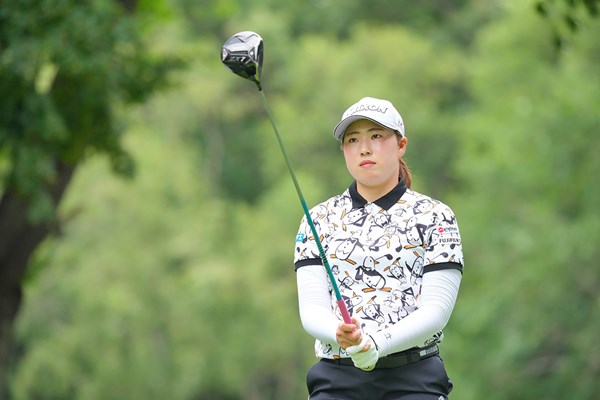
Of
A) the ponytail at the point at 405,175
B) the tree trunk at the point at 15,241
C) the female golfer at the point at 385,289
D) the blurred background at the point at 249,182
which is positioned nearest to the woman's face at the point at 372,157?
the female golfer at the point at 385,289

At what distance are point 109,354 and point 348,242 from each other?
26.7m

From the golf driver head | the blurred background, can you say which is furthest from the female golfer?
the blurred background

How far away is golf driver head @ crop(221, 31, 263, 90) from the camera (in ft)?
13.6

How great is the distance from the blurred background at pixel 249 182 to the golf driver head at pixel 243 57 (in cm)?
552

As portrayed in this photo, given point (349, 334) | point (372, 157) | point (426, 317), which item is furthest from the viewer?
point (372, 157)

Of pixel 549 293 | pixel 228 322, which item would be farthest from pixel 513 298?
pixel 228 322

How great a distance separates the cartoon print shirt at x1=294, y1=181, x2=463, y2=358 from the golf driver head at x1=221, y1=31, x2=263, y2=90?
58 centimetres

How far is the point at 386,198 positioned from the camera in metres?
4.23

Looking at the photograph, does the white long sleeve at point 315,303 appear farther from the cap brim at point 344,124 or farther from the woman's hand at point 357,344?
the cap brim at point 344,124

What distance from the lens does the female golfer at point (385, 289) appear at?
4.05 m

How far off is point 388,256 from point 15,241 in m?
9.40

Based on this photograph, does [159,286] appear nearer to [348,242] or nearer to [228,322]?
[228,322]

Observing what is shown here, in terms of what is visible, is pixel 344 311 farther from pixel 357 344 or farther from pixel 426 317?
pixel 426 317

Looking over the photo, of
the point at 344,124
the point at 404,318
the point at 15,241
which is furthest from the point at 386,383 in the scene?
the point at 15,241
